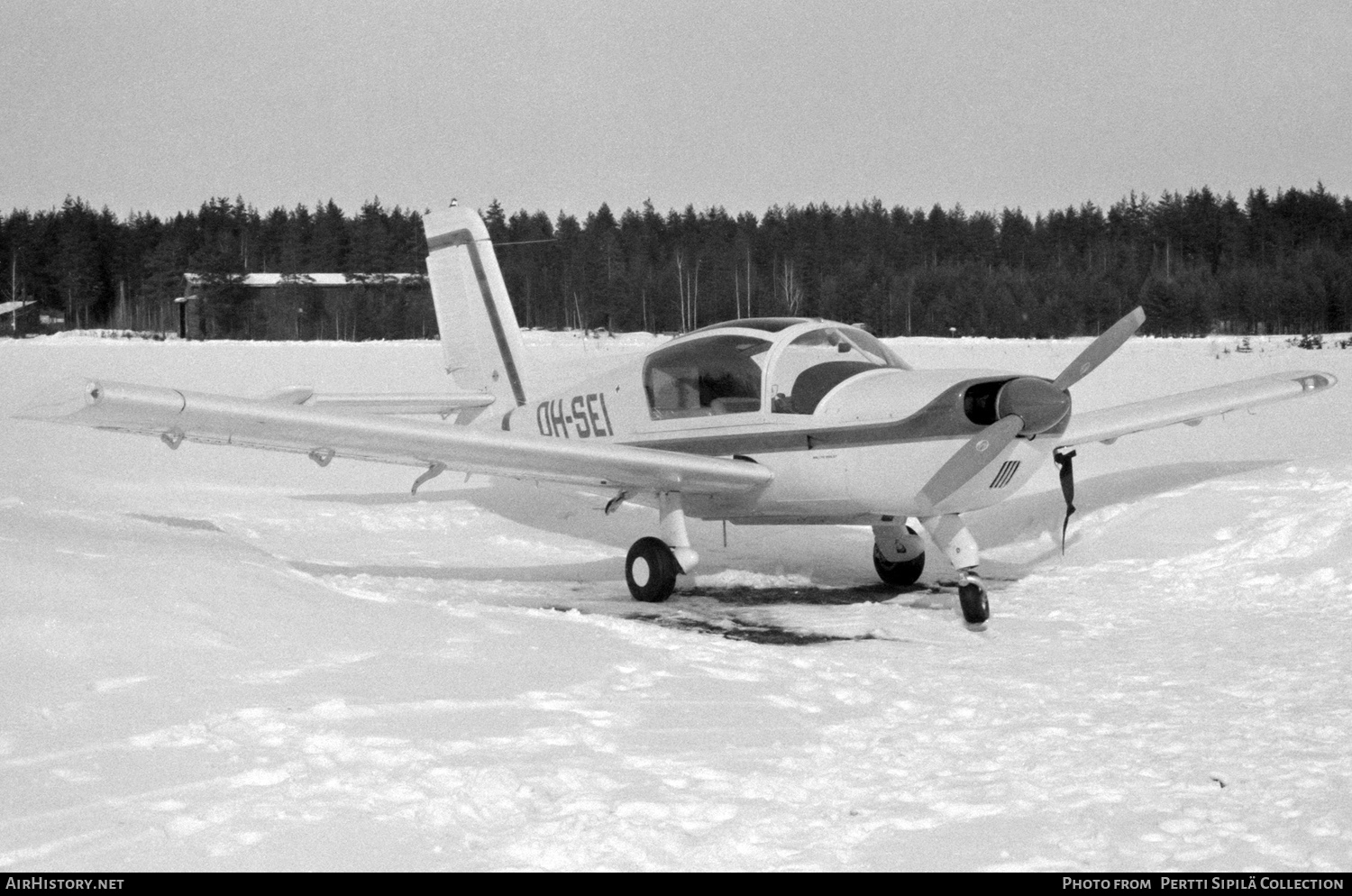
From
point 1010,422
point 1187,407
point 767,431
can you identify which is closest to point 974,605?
point 1010,422

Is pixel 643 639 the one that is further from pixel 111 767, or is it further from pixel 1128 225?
pixel 1128 225

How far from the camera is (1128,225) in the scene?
78.8 metres

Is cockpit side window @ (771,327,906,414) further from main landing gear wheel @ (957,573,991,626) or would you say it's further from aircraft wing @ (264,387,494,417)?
aircraft wing @ (264,387,494,417)

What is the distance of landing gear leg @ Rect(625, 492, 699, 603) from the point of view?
8773 millimetres

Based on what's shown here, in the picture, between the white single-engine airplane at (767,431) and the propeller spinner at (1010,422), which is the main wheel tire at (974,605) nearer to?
the white single-engine airplane at (767,431)

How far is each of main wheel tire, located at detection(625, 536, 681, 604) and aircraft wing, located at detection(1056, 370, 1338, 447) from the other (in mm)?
2973

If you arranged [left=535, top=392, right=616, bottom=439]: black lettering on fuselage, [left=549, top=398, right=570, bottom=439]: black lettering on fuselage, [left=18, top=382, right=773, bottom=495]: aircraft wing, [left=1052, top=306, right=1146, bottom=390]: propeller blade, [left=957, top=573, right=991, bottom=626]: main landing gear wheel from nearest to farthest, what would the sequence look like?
1. [left=18, top=382, right=773, bottom=495]: aircraft wing
2. [left=957, top=573, right=991, bottom=626]: main landing gear wheel
3. [left=1052, top=306, right=1146, bottom=390]: propeller blade
4. [left=535, top=392, right=616, bottom=439]: black lettering on fuselage
5. [left=549, top=398, right=570, bottom=439]: black lettering on fuselage

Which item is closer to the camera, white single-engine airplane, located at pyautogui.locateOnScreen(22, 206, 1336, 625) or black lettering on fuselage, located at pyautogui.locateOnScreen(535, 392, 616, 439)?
white single-engine airplane, located at pyautogui.locateOnScreen(22, 206, 1336, 625)

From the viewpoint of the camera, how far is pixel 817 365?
895cm

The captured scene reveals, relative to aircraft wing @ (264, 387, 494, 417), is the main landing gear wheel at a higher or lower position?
lower

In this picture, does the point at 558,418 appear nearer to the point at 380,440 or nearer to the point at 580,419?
the point at 580,419

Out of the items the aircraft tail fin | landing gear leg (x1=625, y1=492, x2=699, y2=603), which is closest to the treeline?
the aircraft tail fin
